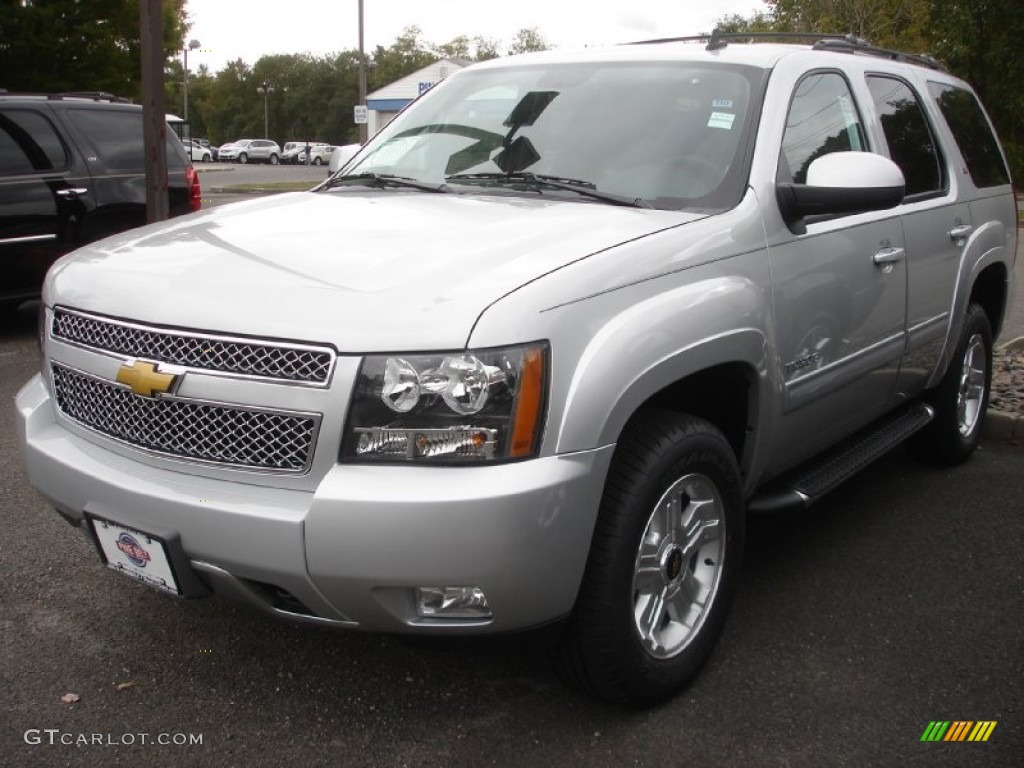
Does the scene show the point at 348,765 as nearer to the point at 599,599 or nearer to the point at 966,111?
the point at 599,599

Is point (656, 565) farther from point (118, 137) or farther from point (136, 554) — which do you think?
point (118, 137)

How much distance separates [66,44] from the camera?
49.0ft

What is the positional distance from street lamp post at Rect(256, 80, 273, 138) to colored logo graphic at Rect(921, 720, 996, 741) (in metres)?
108

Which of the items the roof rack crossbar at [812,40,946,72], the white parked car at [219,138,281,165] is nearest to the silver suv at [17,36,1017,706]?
the roof rack crossbar at [812,40,946,72]

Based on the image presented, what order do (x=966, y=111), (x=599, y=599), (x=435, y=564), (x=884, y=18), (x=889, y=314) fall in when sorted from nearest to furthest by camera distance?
(x=435, y=564) < (x=599, y=599) < (x=889, y=314) < (x=966, y=111) < (x=884, y=18)

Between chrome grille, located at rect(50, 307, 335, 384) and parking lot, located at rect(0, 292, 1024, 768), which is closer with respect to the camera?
chrome grille, located at rect(50, 307, 335, 384)

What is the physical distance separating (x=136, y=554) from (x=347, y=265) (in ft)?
2.90

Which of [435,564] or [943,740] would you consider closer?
[435,564]

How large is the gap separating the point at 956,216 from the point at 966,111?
0.88 meters

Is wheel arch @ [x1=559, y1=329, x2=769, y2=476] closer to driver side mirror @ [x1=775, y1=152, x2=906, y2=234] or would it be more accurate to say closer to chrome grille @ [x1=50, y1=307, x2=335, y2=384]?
driver side mirror @ [x1=775, y1=152, x2=906, y2=234]

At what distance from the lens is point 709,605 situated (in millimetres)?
2908

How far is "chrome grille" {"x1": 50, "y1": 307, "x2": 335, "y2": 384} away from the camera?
2.27 metres

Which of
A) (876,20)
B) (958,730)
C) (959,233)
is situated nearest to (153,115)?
(959,233)

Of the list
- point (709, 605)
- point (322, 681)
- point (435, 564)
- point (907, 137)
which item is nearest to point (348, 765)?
point (322, 681)
